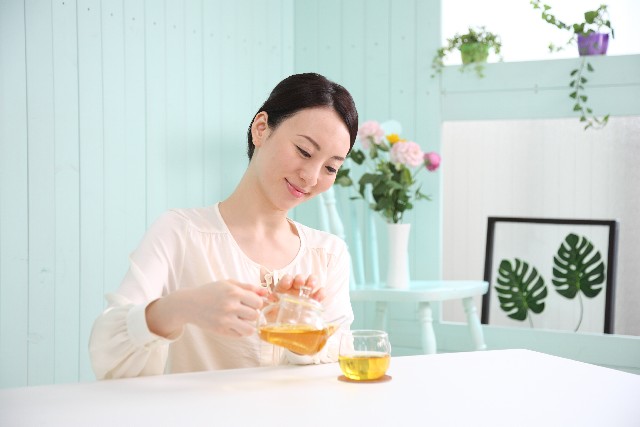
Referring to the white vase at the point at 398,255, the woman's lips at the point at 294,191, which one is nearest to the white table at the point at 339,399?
the woman's lips at the point at 294,191

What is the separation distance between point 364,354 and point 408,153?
198 centimetres

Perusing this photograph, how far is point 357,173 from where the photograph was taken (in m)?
3.83

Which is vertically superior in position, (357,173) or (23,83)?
(23,83)

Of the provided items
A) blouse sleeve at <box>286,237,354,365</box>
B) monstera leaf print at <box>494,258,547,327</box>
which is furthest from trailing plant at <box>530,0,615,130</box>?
blouse sleeve at <box>286,237,354,365</box>

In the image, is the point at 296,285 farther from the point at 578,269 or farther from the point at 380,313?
the point at 578,269

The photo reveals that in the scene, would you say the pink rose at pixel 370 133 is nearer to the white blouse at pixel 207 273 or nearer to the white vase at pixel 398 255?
the white vase at pixel 398 255

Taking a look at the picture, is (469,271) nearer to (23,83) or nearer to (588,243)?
(588,243)

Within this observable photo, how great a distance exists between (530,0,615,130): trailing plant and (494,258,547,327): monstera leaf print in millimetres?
687

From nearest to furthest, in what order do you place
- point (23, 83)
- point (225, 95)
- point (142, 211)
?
point (23, 83) → point (142, 211) → point (225, 95)

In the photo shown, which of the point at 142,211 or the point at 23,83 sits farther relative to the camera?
the point at 142,211

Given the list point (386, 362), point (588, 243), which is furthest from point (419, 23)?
point (386, 362)

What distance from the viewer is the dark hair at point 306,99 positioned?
5.73 ft

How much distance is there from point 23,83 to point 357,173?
183 centimetres

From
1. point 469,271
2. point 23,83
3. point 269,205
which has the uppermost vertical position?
point 23,83
